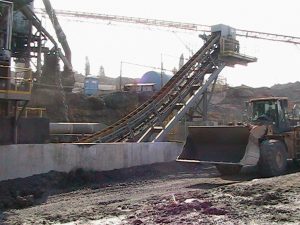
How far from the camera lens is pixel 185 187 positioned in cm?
1171

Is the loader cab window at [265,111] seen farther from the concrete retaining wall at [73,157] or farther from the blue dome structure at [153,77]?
the blue dome structure at [153,77]

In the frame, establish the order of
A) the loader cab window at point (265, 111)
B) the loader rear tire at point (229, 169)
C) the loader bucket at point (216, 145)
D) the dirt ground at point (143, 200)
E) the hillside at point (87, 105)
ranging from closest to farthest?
the dirt ground at point (143, 200) → the loader bucket at point (216, 145) → the loader rear tire at point (229, 169) → the loader cab window at point (265, 111) → the hillside at point (87, 105)

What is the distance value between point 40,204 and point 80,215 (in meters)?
2.57

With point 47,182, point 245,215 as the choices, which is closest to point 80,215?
point 245,215

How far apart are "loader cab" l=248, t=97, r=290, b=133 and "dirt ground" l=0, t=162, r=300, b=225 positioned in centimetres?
162

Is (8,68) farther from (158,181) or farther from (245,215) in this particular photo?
(245,215)

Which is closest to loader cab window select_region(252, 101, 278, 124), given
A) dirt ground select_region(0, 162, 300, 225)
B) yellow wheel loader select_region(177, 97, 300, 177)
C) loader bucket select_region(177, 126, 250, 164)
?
yellow wheel loader select_region(177, 97, 300, 177)

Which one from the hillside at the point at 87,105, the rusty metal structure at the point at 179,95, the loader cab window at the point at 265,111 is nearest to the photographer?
the loader cab window at the point at 265,111

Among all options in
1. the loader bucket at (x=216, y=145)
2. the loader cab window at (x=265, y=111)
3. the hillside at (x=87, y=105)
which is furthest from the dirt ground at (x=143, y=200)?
the hillside at (x=87, y=105)

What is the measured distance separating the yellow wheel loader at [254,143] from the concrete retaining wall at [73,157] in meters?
2.82

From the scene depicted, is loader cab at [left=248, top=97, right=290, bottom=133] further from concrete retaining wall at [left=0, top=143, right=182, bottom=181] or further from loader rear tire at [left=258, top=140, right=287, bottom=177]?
concrete retaining wall at [left=0, top=143, right=182, bottom=181]

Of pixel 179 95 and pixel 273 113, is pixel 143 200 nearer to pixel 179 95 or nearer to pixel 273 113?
pixel 273 113

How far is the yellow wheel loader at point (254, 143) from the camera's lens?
42.3 ft

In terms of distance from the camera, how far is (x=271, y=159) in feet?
42.4
